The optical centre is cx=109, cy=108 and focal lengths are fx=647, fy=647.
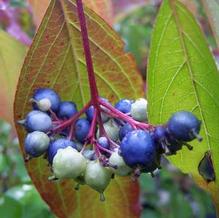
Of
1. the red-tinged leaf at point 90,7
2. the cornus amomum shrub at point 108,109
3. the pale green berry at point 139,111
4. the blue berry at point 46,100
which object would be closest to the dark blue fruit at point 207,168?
the cornus amomum shrub at point 108,109

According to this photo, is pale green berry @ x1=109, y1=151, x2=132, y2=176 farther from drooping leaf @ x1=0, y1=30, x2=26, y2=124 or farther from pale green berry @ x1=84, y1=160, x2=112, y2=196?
drooping leaf @ x1=0, y1=30, x2=26, y2=124

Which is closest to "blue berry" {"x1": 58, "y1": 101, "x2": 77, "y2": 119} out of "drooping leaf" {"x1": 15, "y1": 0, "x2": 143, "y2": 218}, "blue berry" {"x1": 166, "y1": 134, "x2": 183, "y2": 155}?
"drooping leaf" {"x1": 15, "y1": 0, "x2": 143, "y2": 218}

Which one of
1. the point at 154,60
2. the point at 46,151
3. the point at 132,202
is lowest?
the point at 132,202

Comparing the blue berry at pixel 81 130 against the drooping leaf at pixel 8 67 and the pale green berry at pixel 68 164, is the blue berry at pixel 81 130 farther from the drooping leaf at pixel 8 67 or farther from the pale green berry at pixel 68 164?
the drooping leaf at pixel 8 67

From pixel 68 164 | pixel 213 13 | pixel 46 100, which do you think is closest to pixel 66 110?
pixel 46 100

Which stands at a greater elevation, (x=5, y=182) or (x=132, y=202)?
(x=132, y=202)

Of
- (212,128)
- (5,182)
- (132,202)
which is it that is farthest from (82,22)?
(5,182)

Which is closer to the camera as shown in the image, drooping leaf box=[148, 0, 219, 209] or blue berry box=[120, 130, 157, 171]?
blue berry box=[120, 130, 157, 171]

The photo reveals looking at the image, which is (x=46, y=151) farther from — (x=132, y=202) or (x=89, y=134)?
(x=132, y=202)
